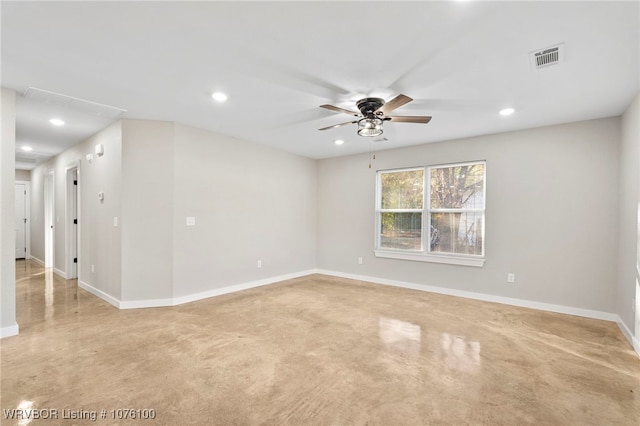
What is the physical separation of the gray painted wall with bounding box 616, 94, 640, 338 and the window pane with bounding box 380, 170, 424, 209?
259 cm

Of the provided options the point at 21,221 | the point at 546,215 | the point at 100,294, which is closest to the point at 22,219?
the point at 21,221

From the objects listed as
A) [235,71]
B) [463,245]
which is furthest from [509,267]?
[235,71]

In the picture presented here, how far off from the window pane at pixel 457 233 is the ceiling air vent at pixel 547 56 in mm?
2703

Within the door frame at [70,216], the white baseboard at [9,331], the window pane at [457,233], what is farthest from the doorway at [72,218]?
the window pane at [457,233]

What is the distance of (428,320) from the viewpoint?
146 inches

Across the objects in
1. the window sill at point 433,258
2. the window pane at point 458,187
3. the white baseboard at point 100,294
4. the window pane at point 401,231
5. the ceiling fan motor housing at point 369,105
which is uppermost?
the ceiling fan motor housing at point 369,105

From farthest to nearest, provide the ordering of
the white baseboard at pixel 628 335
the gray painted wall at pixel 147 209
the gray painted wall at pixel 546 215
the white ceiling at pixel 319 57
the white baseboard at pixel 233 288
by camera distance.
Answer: the white baseboard at pixel 233 288, the gray painted wall at pixel 147 209, the gray painted wall at pixel 546 215, the white baseboard at pixel 628 335, the white ceiling at pixel 319 57

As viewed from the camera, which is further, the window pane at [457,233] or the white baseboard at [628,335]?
the window pane at [457,233]

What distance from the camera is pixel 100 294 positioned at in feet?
14.8

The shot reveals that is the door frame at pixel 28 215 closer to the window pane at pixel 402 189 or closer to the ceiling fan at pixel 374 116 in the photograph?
the window pane at pixel 402 189

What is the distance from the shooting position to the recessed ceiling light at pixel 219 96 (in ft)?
10.6

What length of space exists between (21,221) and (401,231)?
998 cm

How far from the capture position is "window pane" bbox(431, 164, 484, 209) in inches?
190

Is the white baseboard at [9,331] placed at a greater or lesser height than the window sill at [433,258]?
lesser
